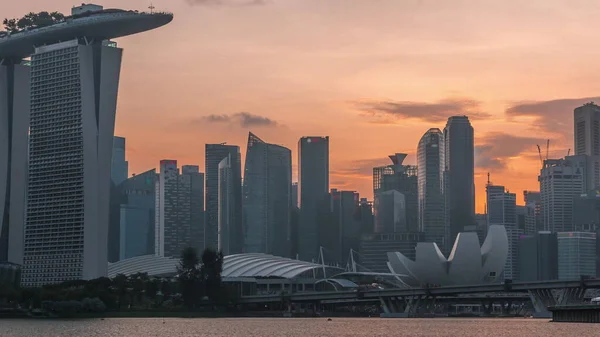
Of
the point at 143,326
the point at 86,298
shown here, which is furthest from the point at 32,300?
the point at 143,326

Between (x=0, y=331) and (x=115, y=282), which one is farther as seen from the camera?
(x=115, y=282)

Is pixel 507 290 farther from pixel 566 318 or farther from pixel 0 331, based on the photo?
pixel 0 331

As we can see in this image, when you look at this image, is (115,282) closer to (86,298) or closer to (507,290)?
(86,298)

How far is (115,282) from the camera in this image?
643 feet

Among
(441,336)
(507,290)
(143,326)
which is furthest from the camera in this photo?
(507,290)

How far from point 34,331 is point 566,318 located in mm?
60394

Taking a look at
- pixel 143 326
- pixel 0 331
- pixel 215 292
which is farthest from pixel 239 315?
pixel 0 331

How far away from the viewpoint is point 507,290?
191 m

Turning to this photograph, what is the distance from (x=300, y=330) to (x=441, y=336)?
18.2 meters

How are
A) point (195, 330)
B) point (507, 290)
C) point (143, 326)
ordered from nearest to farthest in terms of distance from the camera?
point (195, 330), point (143, 326), point (507, 290)

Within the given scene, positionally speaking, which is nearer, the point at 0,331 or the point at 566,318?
the point at 0,331

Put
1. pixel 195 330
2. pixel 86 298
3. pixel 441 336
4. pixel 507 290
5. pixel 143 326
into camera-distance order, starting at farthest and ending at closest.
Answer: pixel 507 290 < pixel 86 298 < pixel 143 326 < pixel 195 330 < pixel 441 336

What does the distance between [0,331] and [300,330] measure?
102 ft

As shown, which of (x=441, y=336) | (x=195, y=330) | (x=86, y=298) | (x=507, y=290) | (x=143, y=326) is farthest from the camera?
(x=507, y=290)
